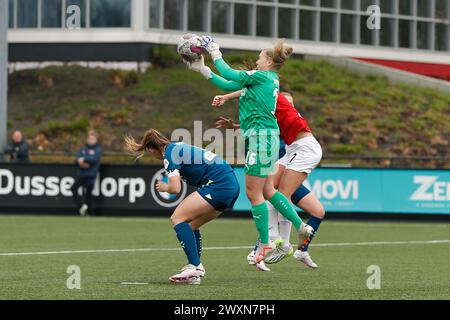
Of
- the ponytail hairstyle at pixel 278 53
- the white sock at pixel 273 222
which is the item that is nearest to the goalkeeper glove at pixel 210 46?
the ponytail hairstyle at pixel 278 53

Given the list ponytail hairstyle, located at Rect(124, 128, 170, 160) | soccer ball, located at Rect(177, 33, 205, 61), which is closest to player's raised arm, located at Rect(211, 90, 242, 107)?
soccer ball, located at Rect(177, 33, 205, 61)

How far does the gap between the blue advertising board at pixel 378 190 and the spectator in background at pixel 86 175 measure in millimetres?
3248

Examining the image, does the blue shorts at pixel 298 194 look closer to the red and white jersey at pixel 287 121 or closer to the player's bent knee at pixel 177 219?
the red and white jersey at pixel 287 121

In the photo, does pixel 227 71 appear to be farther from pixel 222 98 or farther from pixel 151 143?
pixel 151 143

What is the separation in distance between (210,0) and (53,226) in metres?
A: 25.0

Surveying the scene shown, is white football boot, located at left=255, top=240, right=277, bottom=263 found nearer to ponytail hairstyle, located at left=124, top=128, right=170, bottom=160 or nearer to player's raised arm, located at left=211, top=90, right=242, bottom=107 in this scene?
player's raised arm, located at left=211, top=90, right=242, bottom=107

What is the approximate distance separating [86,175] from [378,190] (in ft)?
21.5

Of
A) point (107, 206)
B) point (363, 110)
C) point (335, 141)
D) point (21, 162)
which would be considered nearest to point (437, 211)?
point (107, 206)

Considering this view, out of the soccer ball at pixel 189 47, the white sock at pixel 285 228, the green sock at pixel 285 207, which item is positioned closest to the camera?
the soccer ball at pixel 189 47

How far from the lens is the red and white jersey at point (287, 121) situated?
1488 centimetres

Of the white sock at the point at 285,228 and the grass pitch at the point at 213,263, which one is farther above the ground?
the white sock at the point at 285,228

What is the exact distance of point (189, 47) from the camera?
13.3m

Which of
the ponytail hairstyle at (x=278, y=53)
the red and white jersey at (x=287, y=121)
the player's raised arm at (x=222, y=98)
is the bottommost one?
the red and white jersey at (x=287, y=121)

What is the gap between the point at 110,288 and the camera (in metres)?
11.9
